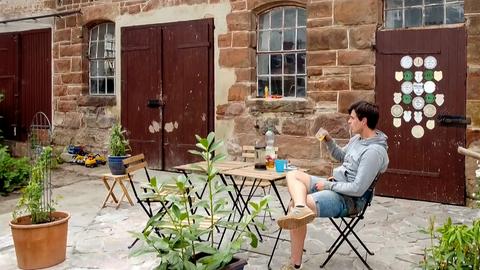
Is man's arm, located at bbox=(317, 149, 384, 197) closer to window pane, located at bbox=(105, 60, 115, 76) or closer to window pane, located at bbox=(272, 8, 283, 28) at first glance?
window pane, located at bbox=(272, 8, 283, 28)

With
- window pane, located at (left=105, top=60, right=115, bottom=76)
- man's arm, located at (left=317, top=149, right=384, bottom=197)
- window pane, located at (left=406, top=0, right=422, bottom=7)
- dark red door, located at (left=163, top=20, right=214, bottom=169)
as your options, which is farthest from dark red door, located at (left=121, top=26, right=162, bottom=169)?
man's arm, located at (left=317, top=149, right=384, bottom=197)

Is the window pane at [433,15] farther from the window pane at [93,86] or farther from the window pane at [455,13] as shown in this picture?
the window pane at [93,86]

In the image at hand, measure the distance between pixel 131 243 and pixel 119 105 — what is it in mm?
4556

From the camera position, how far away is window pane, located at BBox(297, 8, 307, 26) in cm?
684

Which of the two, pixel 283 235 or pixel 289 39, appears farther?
pixel 289 39

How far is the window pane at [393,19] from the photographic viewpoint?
6055 millimetres

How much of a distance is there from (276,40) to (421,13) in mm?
1983

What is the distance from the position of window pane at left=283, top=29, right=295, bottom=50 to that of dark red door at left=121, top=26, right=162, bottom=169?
214 cm

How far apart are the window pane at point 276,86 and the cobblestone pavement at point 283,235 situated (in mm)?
1488

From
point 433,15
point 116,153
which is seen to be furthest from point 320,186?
point 433,15

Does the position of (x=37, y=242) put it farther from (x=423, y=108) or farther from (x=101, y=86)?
(x=101, y=86)

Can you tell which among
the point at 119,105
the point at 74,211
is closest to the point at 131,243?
the point at 74,211

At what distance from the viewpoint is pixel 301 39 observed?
6867 millimetres

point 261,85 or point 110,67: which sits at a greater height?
point 110,67
